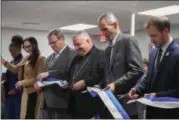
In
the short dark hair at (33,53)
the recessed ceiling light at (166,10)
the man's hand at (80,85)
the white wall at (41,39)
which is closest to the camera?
the man's hand at (80,85)

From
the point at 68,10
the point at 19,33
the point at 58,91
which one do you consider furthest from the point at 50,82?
the point at 19,33

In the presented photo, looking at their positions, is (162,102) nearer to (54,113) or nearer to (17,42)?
(54,113)

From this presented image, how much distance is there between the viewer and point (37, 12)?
720 cm

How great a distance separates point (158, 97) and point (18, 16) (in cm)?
655

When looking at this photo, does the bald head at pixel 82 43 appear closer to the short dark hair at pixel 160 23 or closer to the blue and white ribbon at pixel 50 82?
the blue and white ribbon at pixel 50 82

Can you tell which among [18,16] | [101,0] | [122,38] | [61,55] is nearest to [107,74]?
[122,38]

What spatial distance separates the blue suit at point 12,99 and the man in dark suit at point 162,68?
1891 millimetres

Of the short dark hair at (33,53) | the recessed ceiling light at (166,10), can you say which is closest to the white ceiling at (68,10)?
the recessed ceiling light at (166,10)

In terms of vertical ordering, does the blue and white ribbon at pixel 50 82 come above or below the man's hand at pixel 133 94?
below

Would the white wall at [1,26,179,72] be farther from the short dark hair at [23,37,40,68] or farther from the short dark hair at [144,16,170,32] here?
the short dark hair at [144,16,170,32]

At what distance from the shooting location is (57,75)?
2822mm

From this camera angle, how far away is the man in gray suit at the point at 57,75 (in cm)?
274

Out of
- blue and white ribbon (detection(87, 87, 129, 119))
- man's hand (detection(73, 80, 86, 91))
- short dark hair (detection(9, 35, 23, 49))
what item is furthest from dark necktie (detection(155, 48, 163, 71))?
short dark hair (detection(9, 35, 23, 49))

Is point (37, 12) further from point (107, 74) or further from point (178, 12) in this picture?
point (107, 74)
